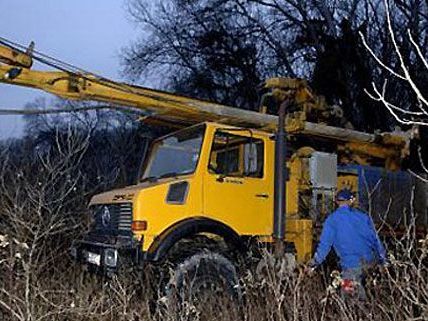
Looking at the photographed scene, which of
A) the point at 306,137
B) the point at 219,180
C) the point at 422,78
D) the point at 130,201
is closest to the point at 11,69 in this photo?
the point at 130,201

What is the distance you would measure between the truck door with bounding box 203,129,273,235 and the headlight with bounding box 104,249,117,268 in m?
1.26

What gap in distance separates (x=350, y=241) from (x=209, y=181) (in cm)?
215

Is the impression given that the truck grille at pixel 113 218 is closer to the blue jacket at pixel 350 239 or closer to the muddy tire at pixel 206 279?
the muddy tire at pixel 206 279

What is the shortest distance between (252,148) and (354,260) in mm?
2411

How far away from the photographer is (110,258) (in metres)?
8.70

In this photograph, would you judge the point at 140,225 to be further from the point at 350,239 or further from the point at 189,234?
the point at 350,239

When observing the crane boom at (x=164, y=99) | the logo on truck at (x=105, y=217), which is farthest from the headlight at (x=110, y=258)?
the crane boom at (x=164, y=99)

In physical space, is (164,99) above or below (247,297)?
above

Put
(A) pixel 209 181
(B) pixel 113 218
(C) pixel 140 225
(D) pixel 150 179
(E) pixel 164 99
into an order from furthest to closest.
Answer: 1. (E) pixel 164 99
2. (D) pixel 150 179
3. (B) pixel 113 218
4. (A) pixel 209 181
5. (C) pixel 140 225

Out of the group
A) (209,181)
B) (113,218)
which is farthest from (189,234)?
(113,218)

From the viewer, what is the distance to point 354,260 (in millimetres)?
7680

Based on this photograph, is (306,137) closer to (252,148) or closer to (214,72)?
(252,148)

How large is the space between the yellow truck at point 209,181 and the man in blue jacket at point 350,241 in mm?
1409

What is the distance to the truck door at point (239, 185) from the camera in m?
9.05
